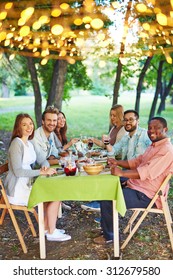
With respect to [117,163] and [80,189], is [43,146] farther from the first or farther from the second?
[80,189]

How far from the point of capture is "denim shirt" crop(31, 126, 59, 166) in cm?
370

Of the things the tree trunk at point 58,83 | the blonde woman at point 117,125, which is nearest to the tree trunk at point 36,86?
the tree trunk at point 58,83

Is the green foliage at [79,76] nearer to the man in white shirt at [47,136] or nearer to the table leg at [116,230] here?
the man in white shirt at [47,136]

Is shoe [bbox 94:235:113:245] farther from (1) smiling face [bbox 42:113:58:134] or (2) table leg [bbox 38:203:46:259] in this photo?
(1) smiling face [bbox 42:113:58:134]

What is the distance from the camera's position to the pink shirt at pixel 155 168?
310 centimetres

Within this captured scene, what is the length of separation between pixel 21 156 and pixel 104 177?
2.34ft

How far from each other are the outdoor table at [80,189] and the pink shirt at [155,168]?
Answer: 257mm

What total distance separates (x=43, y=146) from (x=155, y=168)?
1.25 meters

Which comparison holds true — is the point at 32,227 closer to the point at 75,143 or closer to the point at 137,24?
the point at 75,143

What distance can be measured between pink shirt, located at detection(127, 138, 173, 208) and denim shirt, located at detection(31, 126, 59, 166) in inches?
34.6

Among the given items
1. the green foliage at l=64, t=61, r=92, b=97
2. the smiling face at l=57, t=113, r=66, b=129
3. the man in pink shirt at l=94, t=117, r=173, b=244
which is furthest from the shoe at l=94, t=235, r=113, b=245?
the green foliage at l=64, t=61, r=92, b=97

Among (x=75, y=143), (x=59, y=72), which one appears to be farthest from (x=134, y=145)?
(x=59, y=72)
